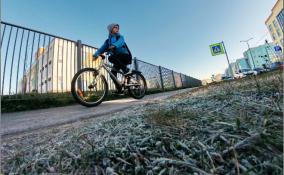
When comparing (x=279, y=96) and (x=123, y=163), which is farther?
(x=279, y=96)

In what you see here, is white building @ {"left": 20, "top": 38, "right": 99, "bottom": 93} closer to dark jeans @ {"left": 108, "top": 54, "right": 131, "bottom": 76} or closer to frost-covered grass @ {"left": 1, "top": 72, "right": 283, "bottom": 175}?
dark jeans @ {"left": 108, "top": 54, "right": 131, "bottom": 76}

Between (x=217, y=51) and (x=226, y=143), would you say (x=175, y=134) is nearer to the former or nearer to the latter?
(x=226, y=143)

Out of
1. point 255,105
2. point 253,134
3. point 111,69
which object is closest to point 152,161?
point 253,134

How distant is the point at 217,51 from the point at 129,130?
47.3 ft

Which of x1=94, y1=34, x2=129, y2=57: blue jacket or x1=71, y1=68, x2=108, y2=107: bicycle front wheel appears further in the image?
x1=94, y1=34, x2=129, y2=57: blue jacket

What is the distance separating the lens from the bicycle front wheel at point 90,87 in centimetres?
329

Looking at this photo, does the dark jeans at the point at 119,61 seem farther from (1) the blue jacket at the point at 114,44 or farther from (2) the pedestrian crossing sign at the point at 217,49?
(2) the pedestrian crossing sign at the point at 217,49

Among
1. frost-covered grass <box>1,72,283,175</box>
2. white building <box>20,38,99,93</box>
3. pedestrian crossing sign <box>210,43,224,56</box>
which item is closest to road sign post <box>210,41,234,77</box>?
pedestrian crossing sign <box>210,43,224,56</box>

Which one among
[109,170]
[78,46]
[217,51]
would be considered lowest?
[109,170]

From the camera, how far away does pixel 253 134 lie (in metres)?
0.71

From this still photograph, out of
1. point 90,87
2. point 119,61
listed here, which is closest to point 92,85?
point 90,87

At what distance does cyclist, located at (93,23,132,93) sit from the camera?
3.96 metres

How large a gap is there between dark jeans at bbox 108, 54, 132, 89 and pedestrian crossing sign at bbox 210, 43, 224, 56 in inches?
449

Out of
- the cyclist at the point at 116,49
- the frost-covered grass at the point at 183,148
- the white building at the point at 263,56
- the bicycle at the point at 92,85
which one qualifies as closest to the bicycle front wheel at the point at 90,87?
the bicycle at the point at 92,85
